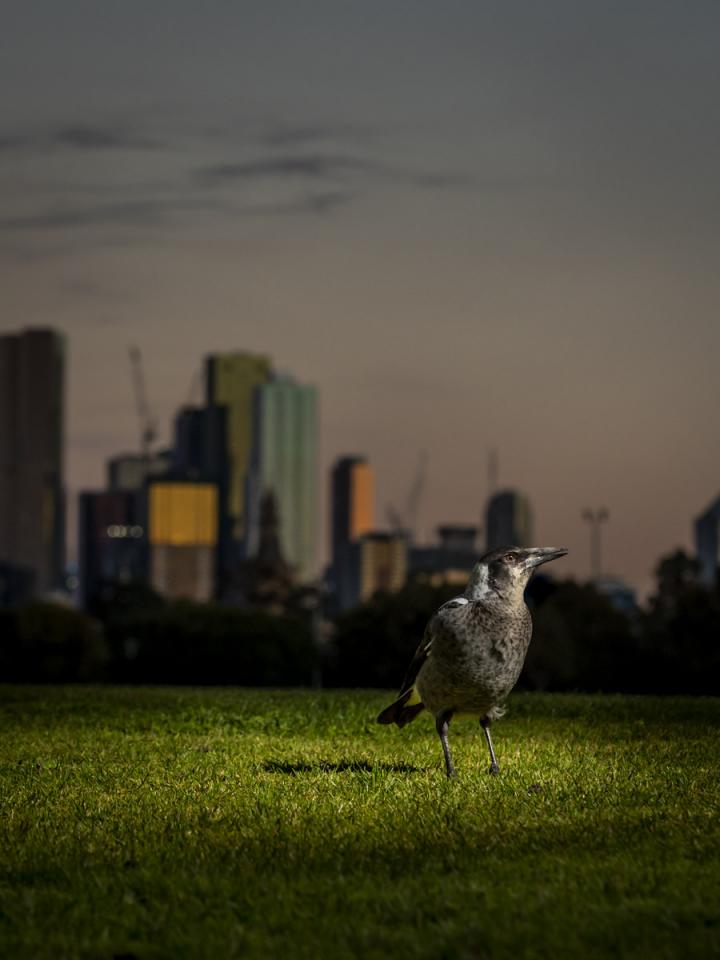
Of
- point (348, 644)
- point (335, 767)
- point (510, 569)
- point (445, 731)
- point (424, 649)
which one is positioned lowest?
point (348, 644)

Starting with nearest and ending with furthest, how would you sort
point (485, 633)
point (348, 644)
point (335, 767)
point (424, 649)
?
point (485, 633) → point (424, 649) → point (335, 767) → point (348, 644)

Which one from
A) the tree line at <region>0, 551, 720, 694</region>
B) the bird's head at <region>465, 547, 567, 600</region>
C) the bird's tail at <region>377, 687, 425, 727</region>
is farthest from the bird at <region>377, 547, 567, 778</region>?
the tree line at <region>0, 551, 720, 694</region>

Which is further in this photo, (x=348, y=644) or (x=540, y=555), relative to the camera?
(x=348, y=644)

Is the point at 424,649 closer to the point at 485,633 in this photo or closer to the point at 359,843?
the point at 485,633

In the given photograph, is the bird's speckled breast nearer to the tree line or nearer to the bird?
the bird

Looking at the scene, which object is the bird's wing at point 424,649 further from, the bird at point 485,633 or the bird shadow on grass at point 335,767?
the bird shadow on grass at point 335,767

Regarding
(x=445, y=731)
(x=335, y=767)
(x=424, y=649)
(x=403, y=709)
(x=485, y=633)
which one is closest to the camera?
(x=485, y=633)

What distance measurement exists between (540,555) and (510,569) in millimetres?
277

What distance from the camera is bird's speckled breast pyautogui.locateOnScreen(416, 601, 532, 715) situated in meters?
13.2

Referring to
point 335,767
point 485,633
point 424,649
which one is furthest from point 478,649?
point 335,767

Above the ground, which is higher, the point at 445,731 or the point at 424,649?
the point at 424,649

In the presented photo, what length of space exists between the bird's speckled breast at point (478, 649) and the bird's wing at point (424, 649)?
3 centimetres

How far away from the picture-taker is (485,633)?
13172mm

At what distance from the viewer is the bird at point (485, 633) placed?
1320cm
